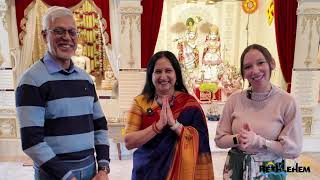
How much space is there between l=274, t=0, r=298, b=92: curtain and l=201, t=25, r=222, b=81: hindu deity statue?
4.16 ft

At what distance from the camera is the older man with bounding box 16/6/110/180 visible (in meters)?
1.19

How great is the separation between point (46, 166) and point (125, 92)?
266 centimetres

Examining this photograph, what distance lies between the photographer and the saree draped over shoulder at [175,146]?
153cm

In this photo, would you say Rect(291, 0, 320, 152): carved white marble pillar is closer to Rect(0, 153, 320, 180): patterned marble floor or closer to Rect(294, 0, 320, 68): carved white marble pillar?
Rect(294, 0, 320, 68): carved white marble pillar

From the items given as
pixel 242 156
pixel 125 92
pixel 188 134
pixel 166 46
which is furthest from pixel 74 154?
pixel 166 46

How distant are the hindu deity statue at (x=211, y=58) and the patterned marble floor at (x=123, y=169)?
1570 mm

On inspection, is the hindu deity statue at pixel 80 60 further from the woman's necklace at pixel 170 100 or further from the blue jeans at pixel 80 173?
the blue jeans at pixel 80 173

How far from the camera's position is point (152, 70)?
5.18 ft

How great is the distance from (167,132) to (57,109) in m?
0.56

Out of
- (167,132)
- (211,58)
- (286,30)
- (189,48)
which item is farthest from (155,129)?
(189,48)

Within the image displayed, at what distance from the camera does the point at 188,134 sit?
4.99 feet

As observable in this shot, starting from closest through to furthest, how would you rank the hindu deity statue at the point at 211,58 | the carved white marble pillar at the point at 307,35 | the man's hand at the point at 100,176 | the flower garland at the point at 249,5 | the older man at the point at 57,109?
the older man at the point at 57,109, the man's hand at the point at 100,176, the carved white marble pillar at the point at 307,35, the hindu deity statue at the point at 211,58, the flower garland at the point at 249,5

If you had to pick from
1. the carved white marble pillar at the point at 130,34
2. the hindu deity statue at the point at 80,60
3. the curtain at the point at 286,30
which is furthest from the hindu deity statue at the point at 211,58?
the hindu deity statue at the point at 80,60

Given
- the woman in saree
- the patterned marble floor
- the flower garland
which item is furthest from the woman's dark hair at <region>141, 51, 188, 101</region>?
the flower garland
